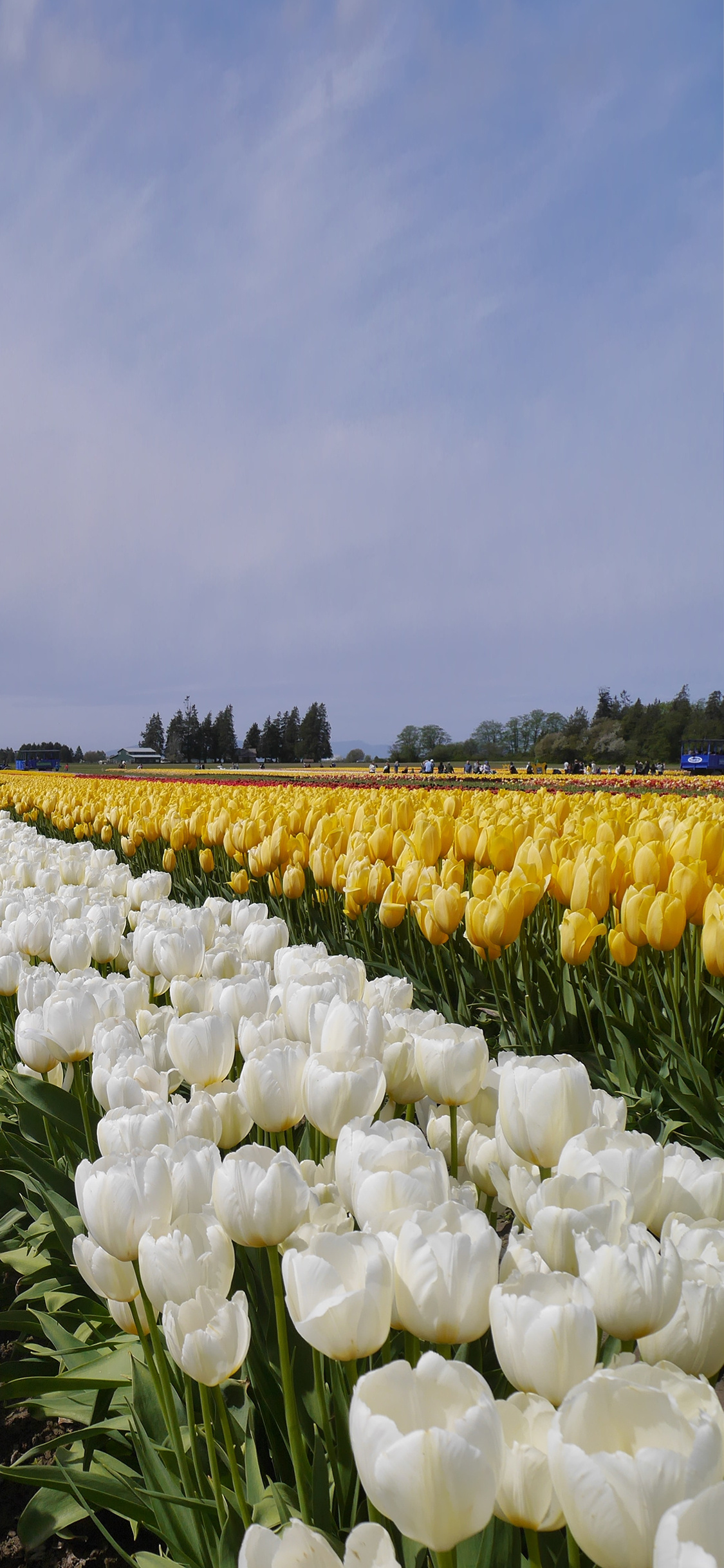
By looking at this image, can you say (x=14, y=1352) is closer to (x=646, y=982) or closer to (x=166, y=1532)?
(x=166, y=1532)

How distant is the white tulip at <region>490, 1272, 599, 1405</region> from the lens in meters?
0.73

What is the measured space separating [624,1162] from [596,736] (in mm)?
80398

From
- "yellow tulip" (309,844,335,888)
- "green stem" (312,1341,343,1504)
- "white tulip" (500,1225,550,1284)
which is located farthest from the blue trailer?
"white tulip" (500,1225,550,1284)

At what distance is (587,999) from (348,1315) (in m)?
2.96

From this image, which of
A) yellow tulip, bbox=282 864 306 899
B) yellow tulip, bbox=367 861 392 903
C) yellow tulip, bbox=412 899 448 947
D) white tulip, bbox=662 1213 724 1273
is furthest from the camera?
yellow tulip, bbox=282 864 306 899

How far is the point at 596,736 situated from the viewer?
7862 cm

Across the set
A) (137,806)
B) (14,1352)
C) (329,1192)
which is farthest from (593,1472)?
(137,806)

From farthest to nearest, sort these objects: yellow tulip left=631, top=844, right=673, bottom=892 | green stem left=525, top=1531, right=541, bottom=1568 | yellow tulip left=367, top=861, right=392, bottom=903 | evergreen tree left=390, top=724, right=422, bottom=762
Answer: evergreen tree left=390, top=724, right=422, bottom=762 → yellow tulip left=367, top=861, right=392, bottom=903 → yellow tulip left=631, top=844, right=673, bottom=892 → green stem left=525, top=1531, right=541, bottom=1568

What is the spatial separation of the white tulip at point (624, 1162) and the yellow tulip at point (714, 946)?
1.72 m

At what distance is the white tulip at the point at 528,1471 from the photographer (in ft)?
2.31

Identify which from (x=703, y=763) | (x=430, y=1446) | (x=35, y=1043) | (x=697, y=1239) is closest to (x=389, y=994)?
(x=35, y=1043)

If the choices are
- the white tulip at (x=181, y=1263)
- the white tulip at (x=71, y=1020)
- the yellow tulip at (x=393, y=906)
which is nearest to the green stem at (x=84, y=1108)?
the white tulip at (x=71, y=1020)

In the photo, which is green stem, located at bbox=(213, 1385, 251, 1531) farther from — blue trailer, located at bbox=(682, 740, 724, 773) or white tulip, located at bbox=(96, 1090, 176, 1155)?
blue trailer, located at bbox=(682, 740, 724, 773)

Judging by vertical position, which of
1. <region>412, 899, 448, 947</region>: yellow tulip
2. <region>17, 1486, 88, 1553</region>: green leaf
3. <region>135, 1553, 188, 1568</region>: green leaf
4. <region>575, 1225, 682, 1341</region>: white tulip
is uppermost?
<region>575, 1225, 682, 1341</region>: white tulip
